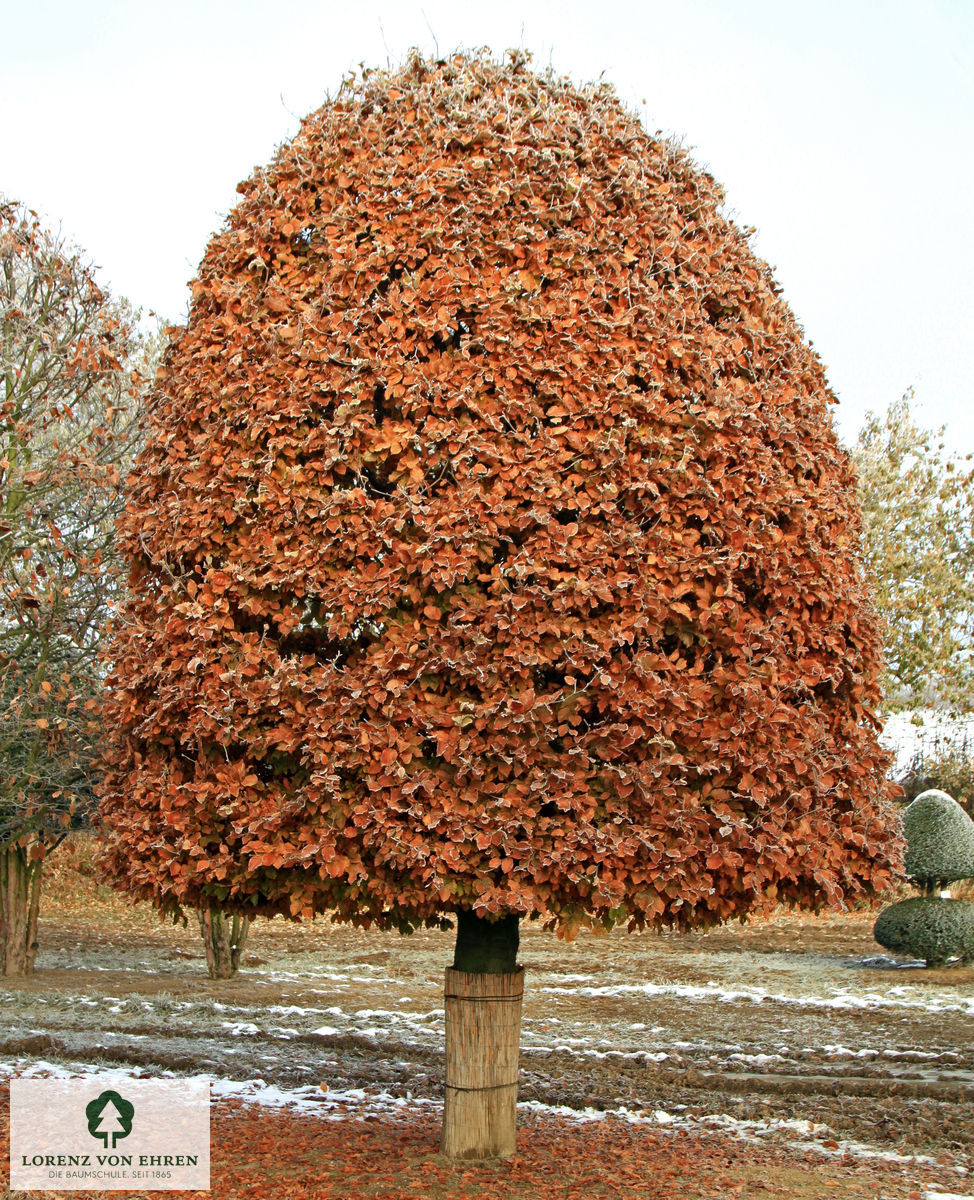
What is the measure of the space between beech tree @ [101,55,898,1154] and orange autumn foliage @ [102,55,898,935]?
0.02 meters

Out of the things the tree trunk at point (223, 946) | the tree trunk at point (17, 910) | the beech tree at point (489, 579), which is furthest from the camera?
the tree trunk at point (223, 946)

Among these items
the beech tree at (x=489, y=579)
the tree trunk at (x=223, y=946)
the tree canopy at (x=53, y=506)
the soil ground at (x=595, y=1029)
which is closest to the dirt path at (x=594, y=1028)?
the soil ground at (x=595, y=1029)

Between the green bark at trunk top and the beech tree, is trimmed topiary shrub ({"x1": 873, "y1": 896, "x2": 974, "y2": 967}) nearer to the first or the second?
the beech tree

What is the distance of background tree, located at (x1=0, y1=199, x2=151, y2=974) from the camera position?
8703mm

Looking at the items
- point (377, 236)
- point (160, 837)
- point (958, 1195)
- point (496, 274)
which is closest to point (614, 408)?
point (496, 274)

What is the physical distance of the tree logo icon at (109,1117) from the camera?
6.25m

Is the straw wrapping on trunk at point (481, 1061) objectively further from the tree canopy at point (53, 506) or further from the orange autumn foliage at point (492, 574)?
the tree canopy at point (53, 506)

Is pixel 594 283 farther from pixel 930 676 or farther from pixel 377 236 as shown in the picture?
pixel 930 676

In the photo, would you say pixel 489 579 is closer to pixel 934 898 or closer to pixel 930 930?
pixel 930 930

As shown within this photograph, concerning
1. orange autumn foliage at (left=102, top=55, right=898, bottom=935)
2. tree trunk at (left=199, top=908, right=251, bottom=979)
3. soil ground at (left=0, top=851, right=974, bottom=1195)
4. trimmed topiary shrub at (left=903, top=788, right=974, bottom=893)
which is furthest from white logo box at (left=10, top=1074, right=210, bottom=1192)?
trimmed topiary shrub at (left=903, top=788, right=974, bottom=893)

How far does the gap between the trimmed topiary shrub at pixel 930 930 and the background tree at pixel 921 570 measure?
760 centimetres

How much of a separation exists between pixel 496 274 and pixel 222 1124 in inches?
207

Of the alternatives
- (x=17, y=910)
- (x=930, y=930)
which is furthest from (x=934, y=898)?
(x=17, y=910)

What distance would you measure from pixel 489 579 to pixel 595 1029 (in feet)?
23.9
